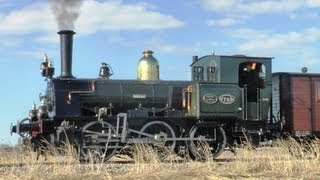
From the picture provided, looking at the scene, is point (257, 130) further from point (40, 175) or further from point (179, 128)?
point (40, 175)

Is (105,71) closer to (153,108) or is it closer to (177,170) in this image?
(153,108)

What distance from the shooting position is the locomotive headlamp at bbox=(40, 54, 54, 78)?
16266 mm

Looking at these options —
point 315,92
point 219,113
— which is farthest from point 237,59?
point 315,92

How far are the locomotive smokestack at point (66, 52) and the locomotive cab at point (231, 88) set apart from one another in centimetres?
369

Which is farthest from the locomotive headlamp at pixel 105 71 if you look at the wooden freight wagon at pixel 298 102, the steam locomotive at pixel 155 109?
the wooden freight wagon at pixel 298 102

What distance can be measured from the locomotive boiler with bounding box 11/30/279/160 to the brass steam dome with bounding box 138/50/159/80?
0.03 metres

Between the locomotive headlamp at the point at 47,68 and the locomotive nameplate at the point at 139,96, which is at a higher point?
the locomotive headlamp at the point at 47,68

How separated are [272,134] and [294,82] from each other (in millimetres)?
1947

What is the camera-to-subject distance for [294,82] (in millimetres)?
18219

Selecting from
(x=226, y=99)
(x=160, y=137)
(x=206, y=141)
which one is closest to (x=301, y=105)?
(x=226, y=99)

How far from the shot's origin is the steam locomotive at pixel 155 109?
15.8m

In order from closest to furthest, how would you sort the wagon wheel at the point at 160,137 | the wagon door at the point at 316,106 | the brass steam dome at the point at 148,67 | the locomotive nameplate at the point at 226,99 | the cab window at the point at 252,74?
the wagon wheel at the point at 160,137 < the locomotive nameplate at the point at 226,99 < the brass steam dome at the point at 148,67 < the cab window at the point at 252,74 < the wagon door at the point at 316,106

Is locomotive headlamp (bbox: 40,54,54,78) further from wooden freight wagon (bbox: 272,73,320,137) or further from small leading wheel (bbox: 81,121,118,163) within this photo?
wooden freight wagon (bbox: 272,73,320,137)

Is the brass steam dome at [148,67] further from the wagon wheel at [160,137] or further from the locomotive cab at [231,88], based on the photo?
the wagon wheel at [160,137]
